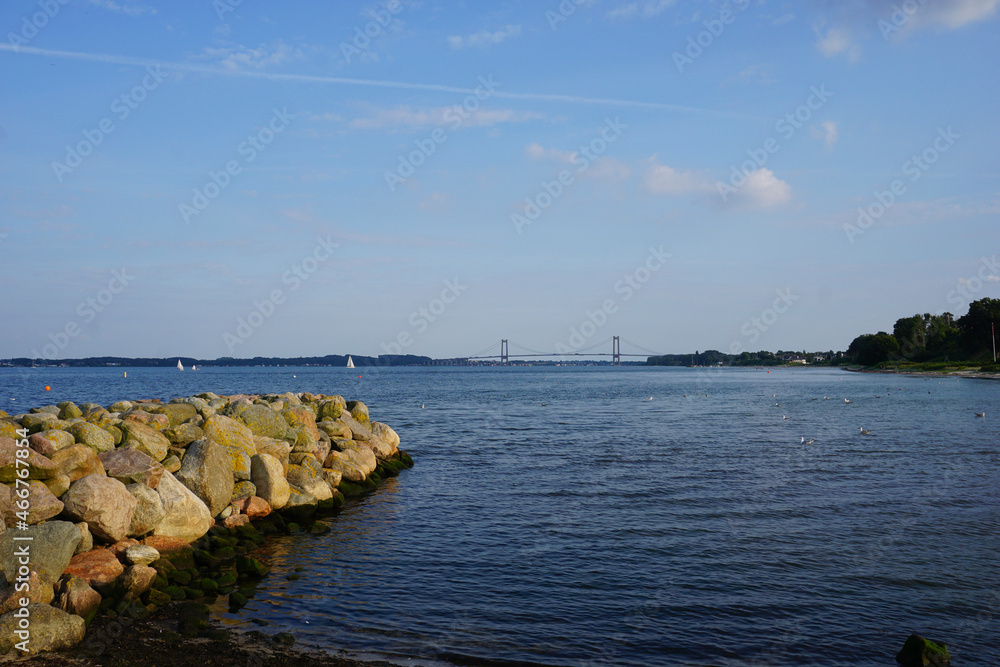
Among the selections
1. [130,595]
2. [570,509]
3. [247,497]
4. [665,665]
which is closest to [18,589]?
[130,595]

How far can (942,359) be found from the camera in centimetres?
13600

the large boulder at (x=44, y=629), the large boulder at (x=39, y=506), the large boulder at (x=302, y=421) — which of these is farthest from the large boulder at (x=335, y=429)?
the large boulder at (x=44, y=629)

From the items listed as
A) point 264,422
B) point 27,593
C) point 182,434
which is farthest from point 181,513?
point 264,422

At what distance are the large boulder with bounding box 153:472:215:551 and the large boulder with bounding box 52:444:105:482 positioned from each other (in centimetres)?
128

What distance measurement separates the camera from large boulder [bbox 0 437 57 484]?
1218 cm

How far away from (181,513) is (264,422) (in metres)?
6.81

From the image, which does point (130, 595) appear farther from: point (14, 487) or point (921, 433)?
point (921, 433)

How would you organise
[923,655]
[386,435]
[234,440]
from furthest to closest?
[386,435] < [234,440] < [923,655]

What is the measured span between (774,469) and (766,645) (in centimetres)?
1562

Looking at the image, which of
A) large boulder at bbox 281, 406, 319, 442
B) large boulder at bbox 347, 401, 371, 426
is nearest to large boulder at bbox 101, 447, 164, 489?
large boulder at bbox 281, 406, 319, 442

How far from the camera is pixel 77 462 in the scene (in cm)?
1313

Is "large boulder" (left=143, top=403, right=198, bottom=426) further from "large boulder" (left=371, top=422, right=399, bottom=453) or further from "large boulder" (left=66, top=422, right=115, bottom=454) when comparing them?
"large boulder" (left=371, top=422, right=399, bottom=453)

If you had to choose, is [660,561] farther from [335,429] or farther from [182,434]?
[335,429]

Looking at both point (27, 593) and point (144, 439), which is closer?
point (27, 593)
